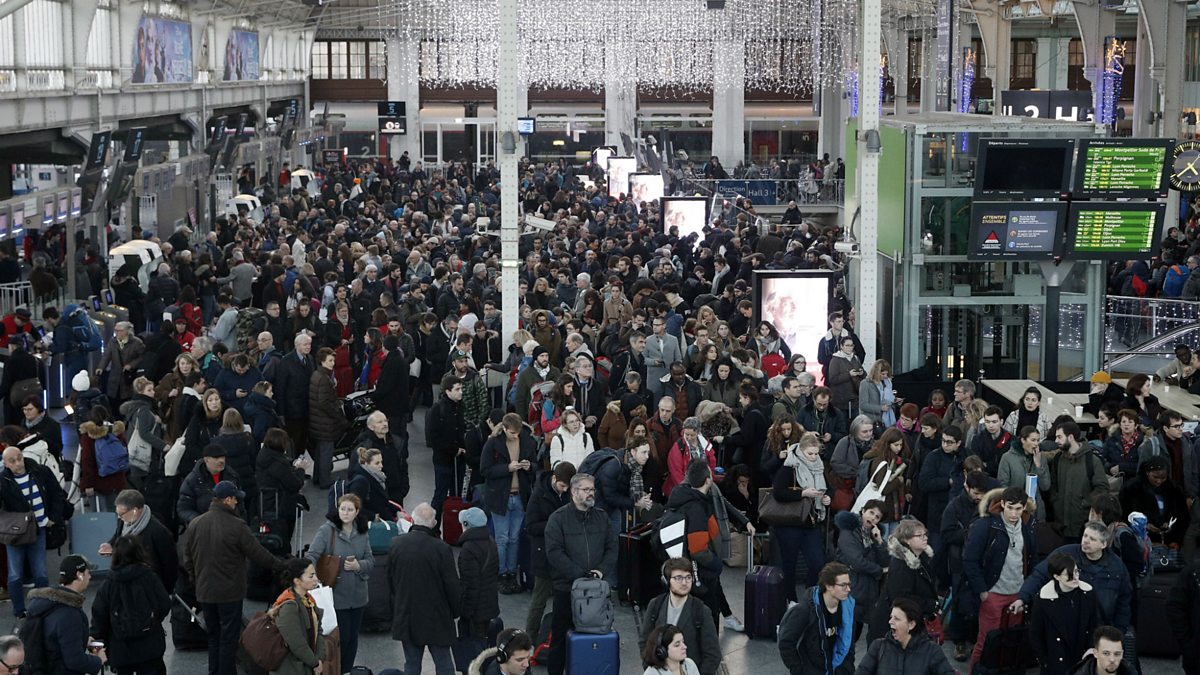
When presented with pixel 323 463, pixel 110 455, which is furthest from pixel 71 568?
pixel 323 463

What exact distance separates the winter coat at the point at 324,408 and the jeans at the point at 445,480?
1417mm

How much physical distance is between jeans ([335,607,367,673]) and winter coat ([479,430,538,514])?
1.88m

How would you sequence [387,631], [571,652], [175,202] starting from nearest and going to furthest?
[571,652] → [387,631] → [175,202]

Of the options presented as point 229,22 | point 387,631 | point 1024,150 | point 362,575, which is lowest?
point 387,631

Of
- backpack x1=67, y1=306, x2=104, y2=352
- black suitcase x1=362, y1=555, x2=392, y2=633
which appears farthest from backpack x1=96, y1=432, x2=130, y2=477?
backpack x1=67, y1=306, x2=104, y2=352

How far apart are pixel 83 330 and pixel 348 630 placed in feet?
29.4

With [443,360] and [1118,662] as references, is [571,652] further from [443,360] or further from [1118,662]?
[443,360]

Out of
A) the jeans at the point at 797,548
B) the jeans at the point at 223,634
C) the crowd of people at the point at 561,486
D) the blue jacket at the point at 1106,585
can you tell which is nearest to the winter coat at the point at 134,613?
the crowd of people at the point at 561,486

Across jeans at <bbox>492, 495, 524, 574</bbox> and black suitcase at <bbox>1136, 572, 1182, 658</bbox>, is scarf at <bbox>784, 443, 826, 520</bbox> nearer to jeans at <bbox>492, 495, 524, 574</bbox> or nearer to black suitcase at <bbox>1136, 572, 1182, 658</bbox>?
jeans at <bbox>492, 495, 524, 574</bbox>

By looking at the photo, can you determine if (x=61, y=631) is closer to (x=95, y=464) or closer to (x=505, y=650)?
(x=505, y=650)

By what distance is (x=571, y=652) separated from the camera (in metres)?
8.70

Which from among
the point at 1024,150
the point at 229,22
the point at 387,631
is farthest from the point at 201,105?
the point at 387,631

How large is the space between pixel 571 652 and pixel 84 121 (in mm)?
18308

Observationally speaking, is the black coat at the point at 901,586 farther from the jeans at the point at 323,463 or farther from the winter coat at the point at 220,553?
the jeans at the point at 323,463
